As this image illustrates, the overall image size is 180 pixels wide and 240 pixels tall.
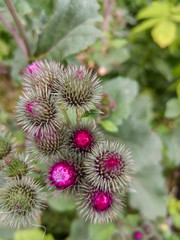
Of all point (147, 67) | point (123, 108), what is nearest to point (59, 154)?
point (123, 108)

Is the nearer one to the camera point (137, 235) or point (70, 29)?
point (70, 29)

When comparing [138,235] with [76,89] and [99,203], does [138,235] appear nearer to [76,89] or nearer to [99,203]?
[99,203]

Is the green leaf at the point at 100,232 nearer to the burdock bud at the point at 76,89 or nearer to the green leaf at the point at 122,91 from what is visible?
the green leaf at the point at 122,91

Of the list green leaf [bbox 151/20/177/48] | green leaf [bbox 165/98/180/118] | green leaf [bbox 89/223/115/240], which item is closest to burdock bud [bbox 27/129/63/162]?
green leaf [bbox 89/223/115/240]

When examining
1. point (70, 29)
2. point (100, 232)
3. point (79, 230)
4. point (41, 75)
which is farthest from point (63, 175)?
point (79, 230)

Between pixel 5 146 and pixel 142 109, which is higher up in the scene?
pixel 5 146

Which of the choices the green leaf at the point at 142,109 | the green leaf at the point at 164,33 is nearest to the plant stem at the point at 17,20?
the green leaf at the point at 164,33
